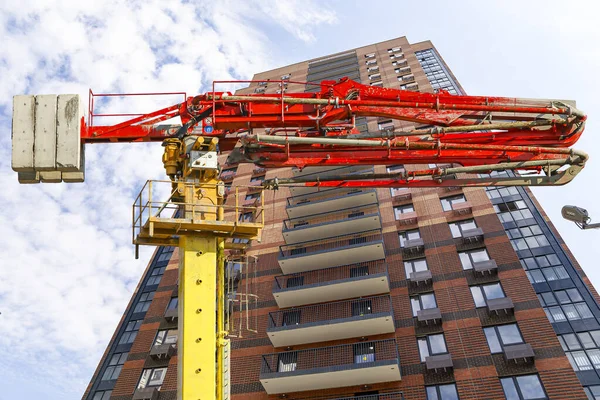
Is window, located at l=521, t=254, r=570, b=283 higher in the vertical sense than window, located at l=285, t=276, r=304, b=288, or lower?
lower

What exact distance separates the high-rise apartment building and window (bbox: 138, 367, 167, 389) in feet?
0.20

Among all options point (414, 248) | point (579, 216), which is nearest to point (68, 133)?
point (579, 216)

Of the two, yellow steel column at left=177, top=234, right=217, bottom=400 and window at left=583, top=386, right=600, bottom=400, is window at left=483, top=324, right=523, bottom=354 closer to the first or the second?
window at left=583, top=386, right=600, bottom=400

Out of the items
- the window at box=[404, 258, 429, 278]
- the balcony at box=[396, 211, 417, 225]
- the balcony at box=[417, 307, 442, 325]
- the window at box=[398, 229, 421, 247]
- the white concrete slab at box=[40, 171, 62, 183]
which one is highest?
the balcony at box=[396, 211, 417, 225]

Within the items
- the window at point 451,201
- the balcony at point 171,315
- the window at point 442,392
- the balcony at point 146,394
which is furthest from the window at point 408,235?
the balcony at point 146,394

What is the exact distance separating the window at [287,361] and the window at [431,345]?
589 centimetres

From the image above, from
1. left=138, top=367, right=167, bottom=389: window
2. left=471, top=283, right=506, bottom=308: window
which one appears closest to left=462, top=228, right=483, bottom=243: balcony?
left=471, top=283, right=506, bottom=308: window

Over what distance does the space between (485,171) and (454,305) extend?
39.6ft

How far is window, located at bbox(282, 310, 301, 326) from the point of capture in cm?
2693

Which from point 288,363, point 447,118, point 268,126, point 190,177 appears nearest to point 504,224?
point 288,363

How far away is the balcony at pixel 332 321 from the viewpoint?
2433cm

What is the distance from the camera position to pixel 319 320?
2636 cm

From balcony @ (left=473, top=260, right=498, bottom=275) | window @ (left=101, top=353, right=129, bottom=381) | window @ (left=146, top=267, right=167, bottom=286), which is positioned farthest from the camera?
window @ (left=146, top=267, right=167, bottom=286)

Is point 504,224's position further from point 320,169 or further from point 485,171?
point 485,171
